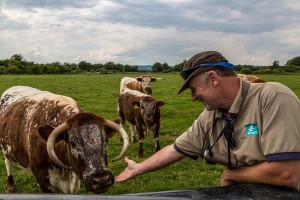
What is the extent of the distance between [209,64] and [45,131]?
2892mm

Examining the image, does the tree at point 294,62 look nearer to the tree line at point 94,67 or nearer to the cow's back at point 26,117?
the tree line at point 94,67

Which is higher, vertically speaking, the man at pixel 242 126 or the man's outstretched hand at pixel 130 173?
the man at pixel 242 126

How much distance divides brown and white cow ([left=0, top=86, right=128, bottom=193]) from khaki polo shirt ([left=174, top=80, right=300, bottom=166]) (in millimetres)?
1884

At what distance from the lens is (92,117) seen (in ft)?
16.8

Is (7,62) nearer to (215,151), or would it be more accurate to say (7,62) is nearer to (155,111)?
(155,111)

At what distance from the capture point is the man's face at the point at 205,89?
330 centimetres

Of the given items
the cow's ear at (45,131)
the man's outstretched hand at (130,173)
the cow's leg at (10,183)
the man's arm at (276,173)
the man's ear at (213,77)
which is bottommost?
the cow's leg at (10,183)

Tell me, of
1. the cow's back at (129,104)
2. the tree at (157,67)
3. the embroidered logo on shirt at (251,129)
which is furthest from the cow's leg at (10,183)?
the tree at (157,67)

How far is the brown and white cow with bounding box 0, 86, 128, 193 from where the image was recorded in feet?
15.6

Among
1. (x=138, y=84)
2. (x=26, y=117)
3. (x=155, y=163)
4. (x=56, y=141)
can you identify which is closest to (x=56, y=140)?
(x=56, y=141)

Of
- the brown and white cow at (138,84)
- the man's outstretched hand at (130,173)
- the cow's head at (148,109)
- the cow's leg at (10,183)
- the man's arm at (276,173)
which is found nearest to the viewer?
the man's arm at (276,173)

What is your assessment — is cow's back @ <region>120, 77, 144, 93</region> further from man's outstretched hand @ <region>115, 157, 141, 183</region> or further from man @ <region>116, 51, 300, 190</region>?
man @ <region>116, 51, 300, 190</region>

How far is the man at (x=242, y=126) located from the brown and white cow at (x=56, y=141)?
1470 millimetres

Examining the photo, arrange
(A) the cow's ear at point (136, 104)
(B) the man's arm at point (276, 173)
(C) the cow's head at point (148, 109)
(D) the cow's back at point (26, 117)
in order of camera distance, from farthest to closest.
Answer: (A) the cow's ear at point (136, 104), (C) the cow's head at point (148, 109), (D) the cow's back at point (26, 117), (B) the man's arm at point (276, 173)
